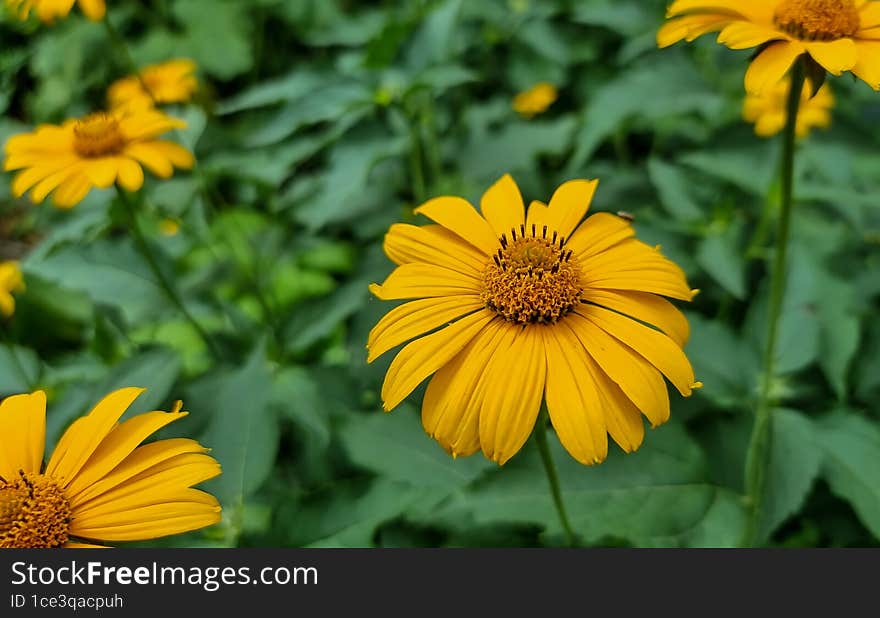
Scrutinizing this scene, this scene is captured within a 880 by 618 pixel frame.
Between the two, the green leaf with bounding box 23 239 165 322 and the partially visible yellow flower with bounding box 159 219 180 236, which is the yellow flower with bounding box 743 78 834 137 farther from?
the partially visible yellow flower with bounding box 159 219 180 236

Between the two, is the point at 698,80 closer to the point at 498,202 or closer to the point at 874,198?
the point at 874,198

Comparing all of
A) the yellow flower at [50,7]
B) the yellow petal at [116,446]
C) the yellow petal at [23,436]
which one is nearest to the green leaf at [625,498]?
the yellow petal at [116,446]

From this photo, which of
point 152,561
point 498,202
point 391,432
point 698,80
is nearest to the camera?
point 152,561

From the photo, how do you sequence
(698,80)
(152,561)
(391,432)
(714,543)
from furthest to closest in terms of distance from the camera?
(698,80), (391,432), (714,543), (152,561)

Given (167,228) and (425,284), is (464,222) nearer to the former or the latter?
(425,284)

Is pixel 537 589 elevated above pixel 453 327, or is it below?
below

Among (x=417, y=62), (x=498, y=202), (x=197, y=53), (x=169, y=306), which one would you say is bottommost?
(x=498, y=202)

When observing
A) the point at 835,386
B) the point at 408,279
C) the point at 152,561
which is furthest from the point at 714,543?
the point at 152,561

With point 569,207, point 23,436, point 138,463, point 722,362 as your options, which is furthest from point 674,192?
point 23,436
